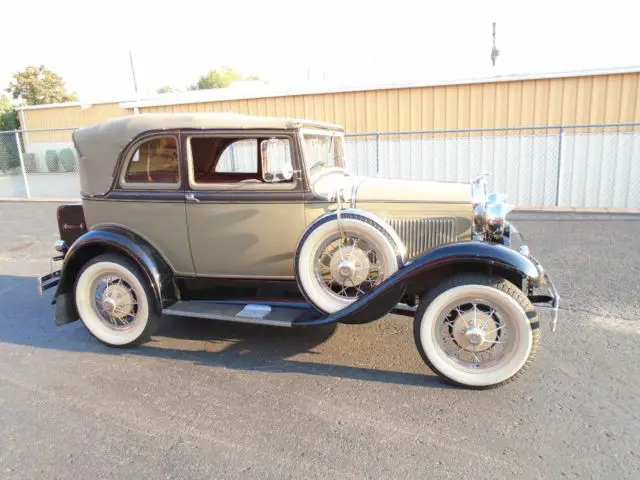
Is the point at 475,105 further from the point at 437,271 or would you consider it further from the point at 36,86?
the point at 36,86

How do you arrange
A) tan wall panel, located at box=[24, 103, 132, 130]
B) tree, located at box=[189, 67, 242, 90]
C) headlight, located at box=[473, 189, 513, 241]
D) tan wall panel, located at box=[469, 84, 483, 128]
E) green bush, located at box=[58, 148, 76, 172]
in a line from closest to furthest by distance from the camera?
headlight, located at box=[473, 189, 513, 241]
tan wall panel, located at box=[469, 84, 483, 128]
green bush, located at box=[58, 148, 76, 172]
tan wall panel, located at box=[24, 103, 132, 130]
tree, located at box=[189, 67, 242, 90]

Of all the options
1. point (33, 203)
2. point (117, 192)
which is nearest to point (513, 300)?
point (117, 192)

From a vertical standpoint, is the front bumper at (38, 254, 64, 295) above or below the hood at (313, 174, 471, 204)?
below

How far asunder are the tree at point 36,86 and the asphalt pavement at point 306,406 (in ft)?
105

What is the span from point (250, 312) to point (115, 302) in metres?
1.21

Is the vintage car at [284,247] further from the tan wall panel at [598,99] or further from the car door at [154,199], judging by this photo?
the tan wall panel at [598,99]

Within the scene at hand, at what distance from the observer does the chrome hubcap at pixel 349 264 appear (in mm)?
3459

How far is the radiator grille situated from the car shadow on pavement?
95cm

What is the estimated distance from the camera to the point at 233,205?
3699 millimetres

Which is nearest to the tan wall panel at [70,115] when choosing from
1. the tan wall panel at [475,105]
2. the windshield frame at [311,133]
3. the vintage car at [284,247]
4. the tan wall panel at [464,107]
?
the tan wall panel at [464,107]

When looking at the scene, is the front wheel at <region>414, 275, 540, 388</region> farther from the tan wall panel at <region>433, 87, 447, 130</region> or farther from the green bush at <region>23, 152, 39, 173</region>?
the green bush at <region>23, 152, 39, 173</region>

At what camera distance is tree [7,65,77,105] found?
30.4 meters

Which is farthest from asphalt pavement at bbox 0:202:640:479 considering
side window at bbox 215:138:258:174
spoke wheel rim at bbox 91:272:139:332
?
side window at bbox 215:138:258:174

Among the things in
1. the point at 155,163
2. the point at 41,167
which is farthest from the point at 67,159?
the point at 155,163
